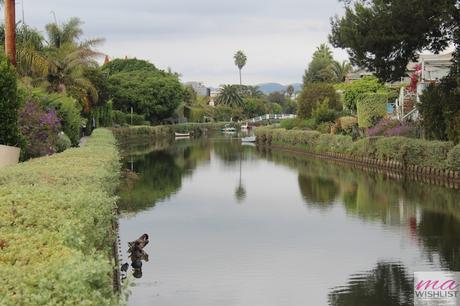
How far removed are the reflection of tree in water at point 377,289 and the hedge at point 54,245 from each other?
4.40 metres

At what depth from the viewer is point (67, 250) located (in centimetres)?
632

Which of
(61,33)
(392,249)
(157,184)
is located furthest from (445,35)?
(61,33)

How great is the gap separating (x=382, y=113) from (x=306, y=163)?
5.87 meters

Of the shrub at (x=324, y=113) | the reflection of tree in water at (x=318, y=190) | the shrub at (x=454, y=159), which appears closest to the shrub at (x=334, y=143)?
the shrub at (x=324, y=113)

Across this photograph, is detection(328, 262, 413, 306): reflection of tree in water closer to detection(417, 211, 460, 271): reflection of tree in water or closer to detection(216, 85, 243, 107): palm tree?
detection(417, 211, 460, 271): reflection of tree in water

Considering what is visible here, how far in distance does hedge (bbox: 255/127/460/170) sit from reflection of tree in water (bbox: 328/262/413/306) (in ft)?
52.8

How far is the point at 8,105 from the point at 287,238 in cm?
932

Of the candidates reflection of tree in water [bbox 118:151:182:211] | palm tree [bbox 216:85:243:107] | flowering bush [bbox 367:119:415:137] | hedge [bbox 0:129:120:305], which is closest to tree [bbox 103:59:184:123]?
palm tree [bbox 216:85:243:107]

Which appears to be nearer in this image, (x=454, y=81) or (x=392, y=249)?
(x=392, y=249)

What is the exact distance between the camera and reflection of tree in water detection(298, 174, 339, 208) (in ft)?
86.7

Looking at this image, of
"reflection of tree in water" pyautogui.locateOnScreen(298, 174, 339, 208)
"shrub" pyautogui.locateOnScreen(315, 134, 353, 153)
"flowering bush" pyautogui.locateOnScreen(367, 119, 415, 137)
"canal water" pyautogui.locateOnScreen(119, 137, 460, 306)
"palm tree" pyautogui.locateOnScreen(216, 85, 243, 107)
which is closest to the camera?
"canal water" pyautogui.locateOnScreen(119, 137, 460, 306)

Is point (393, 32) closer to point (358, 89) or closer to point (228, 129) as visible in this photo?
point (358, 89)

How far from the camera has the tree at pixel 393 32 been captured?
28.5m

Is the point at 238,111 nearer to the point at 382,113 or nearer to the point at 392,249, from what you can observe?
the point at 382,113
